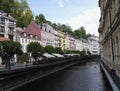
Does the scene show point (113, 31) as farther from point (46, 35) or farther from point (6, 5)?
point (46, 35)

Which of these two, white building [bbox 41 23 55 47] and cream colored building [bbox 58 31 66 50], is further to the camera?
cream colored building [bbox 58 31 66 50]

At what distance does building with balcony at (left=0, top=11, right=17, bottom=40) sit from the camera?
95125mm

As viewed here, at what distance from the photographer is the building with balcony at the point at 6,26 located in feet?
312

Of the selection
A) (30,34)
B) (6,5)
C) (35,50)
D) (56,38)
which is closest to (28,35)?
(30,34)

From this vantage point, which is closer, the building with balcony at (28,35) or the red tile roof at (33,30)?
the building with balcony at (28,35)

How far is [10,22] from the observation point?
100m

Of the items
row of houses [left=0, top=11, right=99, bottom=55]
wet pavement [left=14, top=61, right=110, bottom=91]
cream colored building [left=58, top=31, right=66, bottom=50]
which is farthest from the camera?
cream colored building [left=58, top=31, right=66, bottom=50]

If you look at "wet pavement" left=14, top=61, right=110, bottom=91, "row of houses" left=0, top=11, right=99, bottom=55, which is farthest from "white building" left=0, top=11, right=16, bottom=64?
"wet pavement" left=14, top=61, right=110, bottom=91

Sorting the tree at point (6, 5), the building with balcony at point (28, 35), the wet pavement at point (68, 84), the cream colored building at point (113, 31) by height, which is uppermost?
the tree at point (6, 5)

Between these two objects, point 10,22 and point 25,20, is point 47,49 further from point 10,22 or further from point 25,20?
point 25,20

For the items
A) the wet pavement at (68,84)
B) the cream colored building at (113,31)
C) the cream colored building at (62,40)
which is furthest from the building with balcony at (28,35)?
the cream colored building at (113,31)

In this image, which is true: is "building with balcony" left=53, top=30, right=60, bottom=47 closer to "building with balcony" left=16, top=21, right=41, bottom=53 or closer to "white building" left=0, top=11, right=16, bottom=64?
"building with balcony" left=16, top=21, right=41, bottom=53

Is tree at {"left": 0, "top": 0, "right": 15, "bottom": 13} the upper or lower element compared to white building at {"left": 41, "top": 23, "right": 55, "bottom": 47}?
upper

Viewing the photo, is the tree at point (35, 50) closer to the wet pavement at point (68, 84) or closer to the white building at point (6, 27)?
the white building at point (6, 27)
